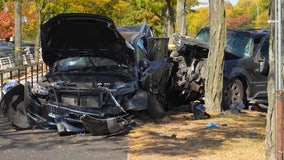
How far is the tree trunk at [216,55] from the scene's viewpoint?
35.7 ft

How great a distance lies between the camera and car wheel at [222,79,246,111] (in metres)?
11.9

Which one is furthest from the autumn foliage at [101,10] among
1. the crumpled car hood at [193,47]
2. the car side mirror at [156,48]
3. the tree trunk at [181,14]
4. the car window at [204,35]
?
the car side mirror at [156,48]

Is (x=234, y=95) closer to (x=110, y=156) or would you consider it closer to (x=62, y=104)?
(x=62, y=104)

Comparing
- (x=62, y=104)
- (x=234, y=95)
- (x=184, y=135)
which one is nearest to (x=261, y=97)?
(x=234, y=95)

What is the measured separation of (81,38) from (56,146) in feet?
9.37

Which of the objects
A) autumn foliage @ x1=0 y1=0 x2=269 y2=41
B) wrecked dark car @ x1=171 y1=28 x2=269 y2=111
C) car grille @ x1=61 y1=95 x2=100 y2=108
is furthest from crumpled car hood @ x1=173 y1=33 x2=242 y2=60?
autumn foliage @ x1=0 y1=0 x2=269 y2=41

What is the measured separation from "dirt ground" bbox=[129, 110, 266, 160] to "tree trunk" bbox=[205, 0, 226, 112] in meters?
0.48

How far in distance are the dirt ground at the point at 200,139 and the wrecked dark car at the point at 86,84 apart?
1.89 ft

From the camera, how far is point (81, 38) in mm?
9930

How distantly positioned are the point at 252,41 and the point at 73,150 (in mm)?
6692

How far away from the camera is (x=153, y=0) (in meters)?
34.6

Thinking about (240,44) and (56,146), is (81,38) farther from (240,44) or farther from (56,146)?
(240,44)

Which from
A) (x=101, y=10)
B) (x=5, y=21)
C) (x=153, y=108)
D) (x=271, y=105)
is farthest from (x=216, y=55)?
(x=5, y=21)

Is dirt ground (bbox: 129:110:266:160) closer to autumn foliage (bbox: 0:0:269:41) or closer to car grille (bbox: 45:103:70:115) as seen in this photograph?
car grille (bbox: 45:103:70:115)
